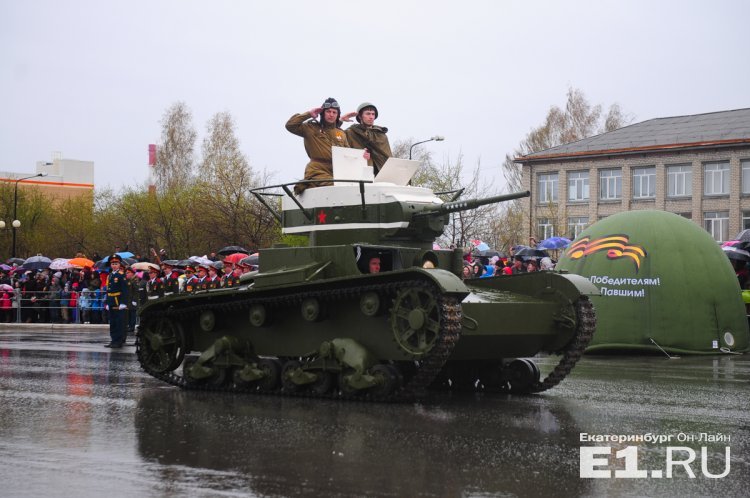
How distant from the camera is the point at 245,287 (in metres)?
13.3

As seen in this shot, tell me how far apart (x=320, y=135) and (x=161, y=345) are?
3.63 metres

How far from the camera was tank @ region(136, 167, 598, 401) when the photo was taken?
11562mm

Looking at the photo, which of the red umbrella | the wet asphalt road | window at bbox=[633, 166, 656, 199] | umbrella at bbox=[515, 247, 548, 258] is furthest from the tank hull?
window at bbox=[633, 166, 656, 199]

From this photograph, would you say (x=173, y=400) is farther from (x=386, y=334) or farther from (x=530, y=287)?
(x=530, y=287)

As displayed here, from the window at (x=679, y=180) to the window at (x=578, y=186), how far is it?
5202 millimetres

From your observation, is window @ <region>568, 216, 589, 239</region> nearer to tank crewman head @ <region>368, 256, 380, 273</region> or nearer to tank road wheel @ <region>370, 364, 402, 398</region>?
tank crewman head @ <region>368, 256, 380, 273</region>

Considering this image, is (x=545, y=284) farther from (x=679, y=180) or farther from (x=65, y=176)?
(x=65, y=176)

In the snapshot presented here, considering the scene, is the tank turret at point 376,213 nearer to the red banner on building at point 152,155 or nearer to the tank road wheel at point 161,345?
the tank road wheel at point 161,345

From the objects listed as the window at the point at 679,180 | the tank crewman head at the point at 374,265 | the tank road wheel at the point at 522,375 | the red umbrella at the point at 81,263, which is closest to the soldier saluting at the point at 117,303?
the tank crewman head at the point at 374,265

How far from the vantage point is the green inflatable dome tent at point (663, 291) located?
20000 millimetres

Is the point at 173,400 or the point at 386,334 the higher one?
the point at 386,334

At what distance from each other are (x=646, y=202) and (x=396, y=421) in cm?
5361

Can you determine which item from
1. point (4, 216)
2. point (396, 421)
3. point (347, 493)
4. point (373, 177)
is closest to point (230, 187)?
point (4, 216)

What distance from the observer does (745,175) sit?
186 ft
